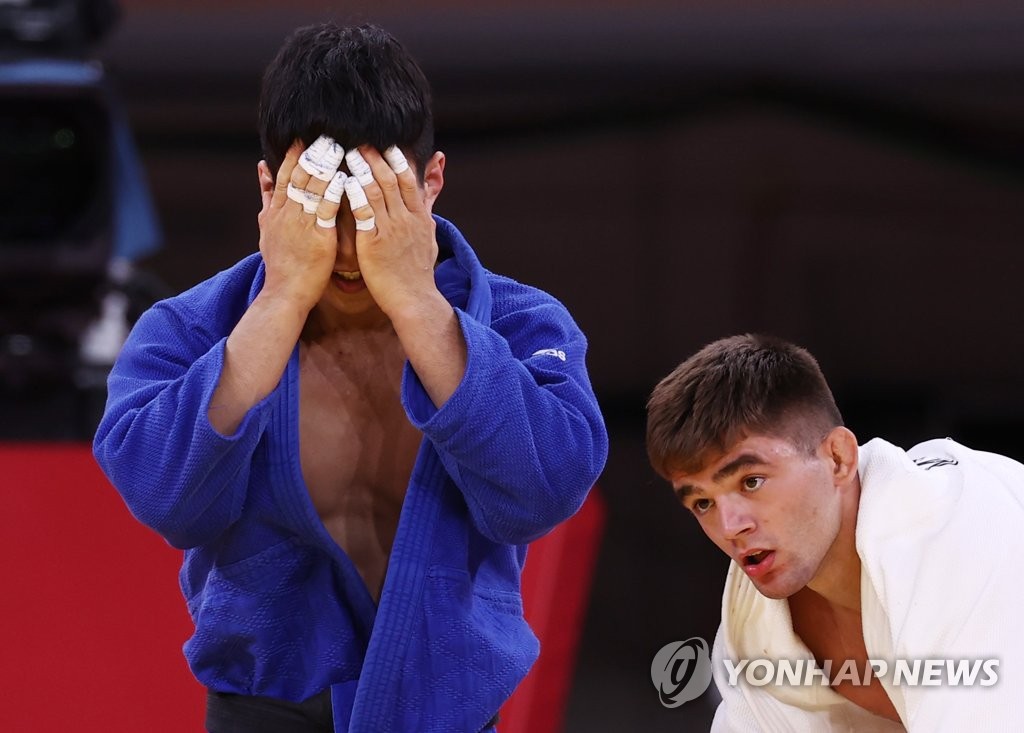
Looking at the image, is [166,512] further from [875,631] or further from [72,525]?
[72,525]

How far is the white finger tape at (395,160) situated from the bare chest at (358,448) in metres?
0.25

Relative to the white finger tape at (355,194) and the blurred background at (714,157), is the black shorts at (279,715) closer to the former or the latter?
the white finger tape at (355,194)

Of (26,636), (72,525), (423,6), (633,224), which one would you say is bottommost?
(26,636)

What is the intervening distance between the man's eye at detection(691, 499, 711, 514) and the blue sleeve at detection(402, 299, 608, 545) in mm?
282

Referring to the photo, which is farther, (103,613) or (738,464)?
(103,613)

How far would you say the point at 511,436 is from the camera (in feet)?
4.22

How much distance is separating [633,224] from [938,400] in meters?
1.02

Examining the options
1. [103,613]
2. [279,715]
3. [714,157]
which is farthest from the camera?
[714,157]

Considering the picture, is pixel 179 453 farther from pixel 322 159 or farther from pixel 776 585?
pixel 776 585


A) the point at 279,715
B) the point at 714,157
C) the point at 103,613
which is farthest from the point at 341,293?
the point at 714,157

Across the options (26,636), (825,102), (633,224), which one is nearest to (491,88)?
(633,224)

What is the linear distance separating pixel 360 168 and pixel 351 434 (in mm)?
326

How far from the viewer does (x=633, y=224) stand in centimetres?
397

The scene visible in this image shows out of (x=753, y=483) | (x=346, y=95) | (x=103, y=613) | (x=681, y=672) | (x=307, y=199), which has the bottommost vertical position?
(x=103, y=613)
